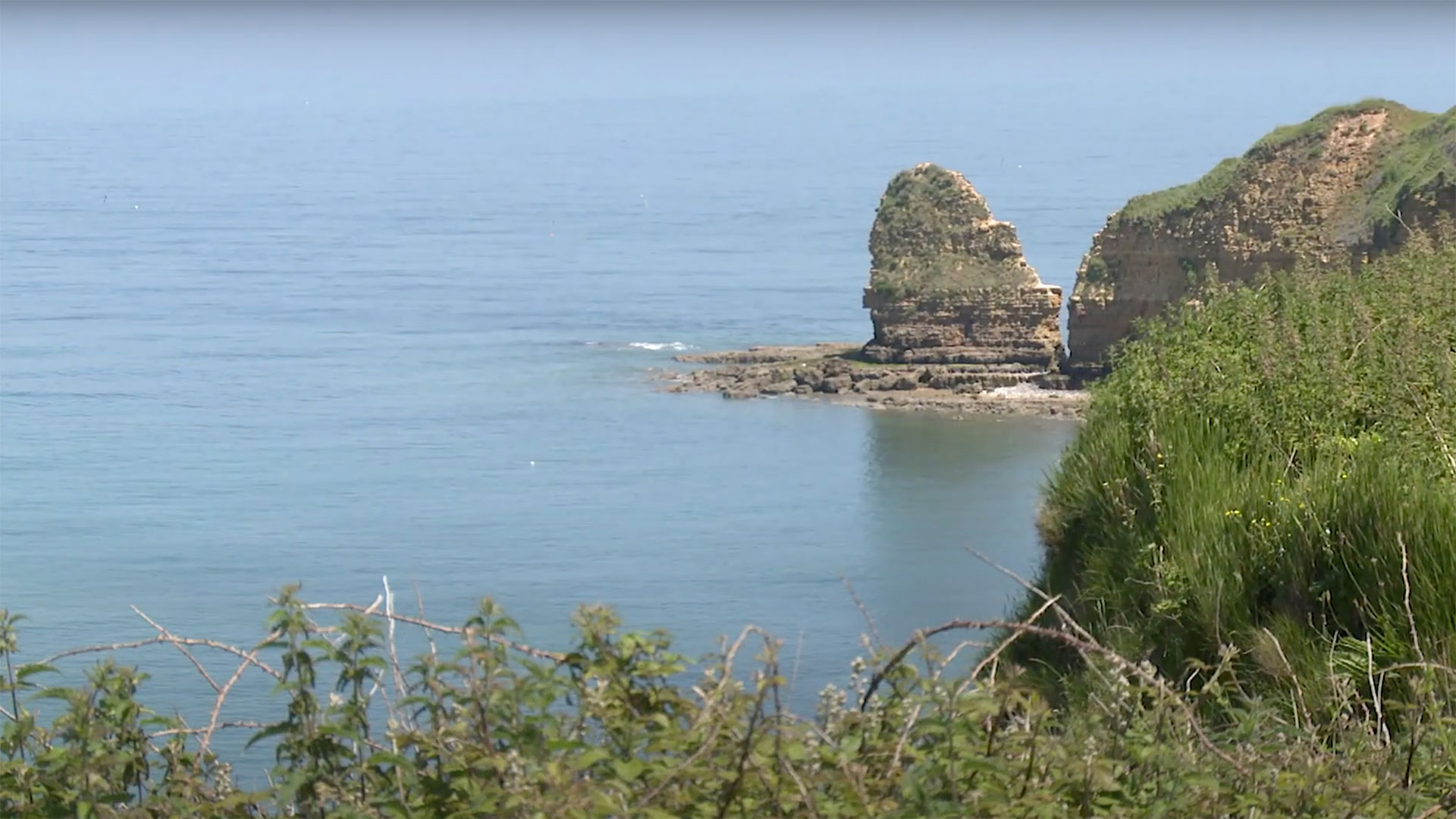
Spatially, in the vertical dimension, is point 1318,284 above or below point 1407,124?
below

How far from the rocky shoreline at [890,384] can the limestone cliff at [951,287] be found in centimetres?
82

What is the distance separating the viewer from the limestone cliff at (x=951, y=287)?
281ft

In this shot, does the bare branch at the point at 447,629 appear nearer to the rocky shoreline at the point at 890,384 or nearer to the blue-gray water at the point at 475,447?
the blue-gray water at the point at 475,447

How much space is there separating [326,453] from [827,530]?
2461 centimetres

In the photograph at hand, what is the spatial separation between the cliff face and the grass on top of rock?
122 ft

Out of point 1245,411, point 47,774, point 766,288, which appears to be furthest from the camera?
point 766,288

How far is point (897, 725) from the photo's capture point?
16.4ft

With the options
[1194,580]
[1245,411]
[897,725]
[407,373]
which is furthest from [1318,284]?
[407,373]

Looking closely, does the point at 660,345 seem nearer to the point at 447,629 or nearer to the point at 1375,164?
the point at 1375,164

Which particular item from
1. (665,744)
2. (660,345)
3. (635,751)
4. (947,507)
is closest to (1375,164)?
(947,507)

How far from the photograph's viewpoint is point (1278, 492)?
10469 mm

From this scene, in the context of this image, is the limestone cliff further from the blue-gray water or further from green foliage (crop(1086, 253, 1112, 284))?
green foliage (crop(1086, 253, 1112, 284))

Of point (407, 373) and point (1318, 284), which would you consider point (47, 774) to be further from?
point (407, 373)

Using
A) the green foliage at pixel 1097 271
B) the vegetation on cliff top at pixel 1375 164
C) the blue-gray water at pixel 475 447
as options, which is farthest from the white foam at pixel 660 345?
the vegetation on cliff top at pixel 1375 164
